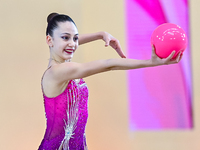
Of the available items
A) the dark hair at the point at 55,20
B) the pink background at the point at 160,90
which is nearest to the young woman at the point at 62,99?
the dark hair at the point at 55,20

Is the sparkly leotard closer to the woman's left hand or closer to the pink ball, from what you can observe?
the woman's left hand

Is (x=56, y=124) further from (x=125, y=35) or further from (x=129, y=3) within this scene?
(x=129, y=3)

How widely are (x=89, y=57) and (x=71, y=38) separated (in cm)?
144

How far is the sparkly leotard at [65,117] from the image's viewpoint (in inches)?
60.9

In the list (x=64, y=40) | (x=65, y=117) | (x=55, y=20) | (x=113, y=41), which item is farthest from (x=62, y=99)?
(x=113, y=41)

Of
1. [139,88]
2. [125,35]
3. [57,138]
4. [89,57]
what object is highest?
[125,35]

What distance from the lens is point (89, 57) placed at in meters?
3.02

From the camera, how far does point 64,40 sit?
157 centimetres

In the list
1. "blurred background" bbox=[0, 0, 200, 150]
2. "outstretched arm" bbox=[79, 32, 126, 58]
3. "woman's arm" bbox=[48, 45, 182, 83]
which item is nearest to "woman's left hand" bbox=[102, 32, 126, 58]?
"outstretched arm" bbox=[79, 32, 126, 58]

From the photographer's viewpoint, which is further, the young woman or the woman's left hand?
the woman's left hand

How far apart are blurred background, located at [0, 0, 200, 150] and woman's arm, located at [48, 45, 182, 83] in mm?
1370

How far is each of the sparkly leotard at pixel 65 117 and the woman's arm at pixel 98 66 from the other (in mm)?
122

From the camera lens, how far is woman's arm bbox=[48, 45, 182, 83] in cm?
119

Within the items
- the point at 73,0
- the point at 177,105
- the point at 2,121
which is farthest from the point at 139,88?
the point at 2,121
